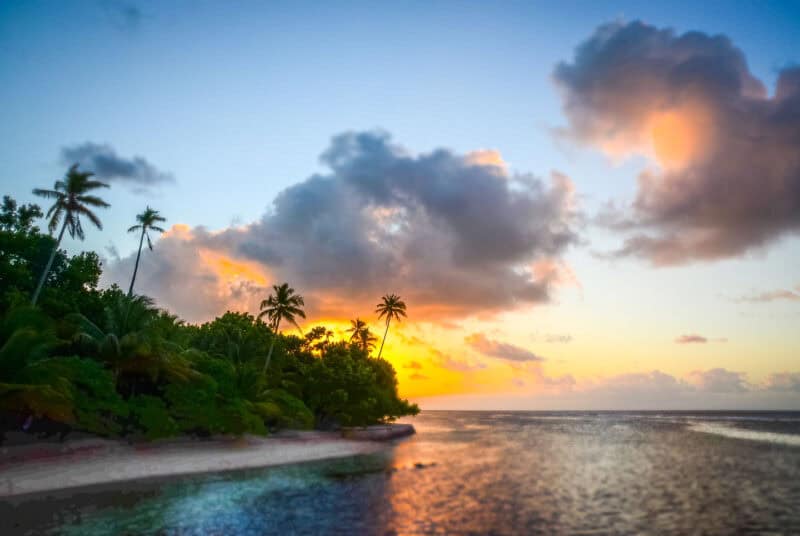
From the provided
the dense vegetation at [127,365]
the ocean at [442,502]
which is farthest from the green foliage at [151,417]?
the ocean at [442,502]

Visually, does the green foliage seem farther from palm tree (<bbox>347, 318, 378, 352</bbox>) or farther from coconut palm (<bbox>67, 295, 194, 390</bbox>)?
palm tree (<bbox>347, 318, 378, 352</bbox>)

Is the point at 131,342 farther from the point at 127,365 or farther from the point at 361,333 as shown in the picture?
the point at 361,333

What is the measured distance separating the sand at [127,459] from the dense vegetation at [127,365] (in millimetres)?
1304

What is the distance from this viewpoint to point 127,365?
34.3 meters

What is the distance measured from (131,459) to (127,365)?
6.36m

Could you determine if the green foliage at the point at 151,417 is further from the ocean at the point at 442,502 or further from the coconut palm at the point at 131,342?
the ocean at the point at 442,502

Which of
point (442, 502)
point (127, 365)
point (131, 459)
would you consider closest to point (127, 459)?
point (131, 459)

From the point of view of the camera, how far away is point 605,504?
2398 centimetres

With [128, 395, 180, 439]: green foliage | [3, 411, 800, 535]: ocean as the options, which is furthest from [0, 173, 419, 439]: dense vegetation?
[3, 411, 800, 535]: ocean

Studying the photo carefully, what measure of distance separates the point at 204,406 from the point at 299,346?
31635 mm

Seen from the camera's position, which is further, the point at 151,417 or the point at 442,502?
the point at 151,417

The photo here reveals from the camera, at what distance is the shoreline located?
25.0 m

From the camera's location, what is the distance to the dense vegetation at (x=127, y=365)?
2567 cm

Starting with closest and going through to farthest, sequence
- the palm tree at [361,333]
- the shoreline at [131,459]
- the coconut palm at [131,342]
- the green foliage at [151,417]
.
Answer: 1. the shoreline at [131,459]
2. the green foliage at [151,417]
3. the coconut palm at [131,342]
4. the palm tree at [361,333]
